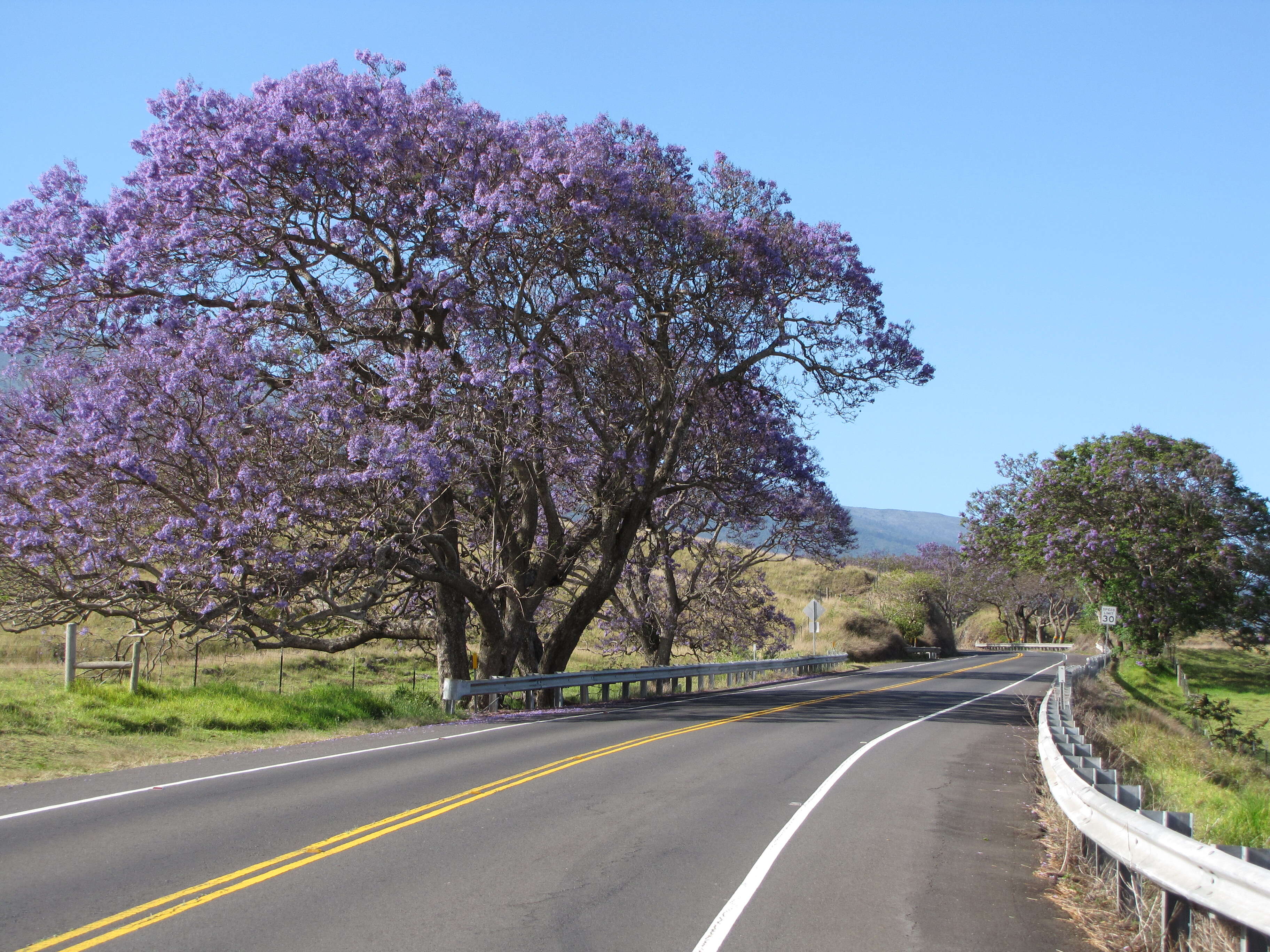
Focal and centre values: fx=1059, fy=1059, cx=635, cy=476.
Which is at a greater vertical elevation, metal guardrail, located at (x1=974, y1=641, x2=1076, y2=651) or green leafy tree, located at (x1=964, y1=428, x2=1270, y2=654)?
green leafy tree, located at (x1=964, y1=428, x2=1270, y2=654)

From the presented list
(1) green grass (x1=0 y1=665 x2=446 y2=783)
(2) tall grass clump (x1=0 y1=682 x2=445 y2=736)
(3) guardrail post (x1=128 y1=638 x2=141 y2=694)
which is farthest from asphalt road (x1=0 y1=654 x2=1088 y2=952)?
(3) guardrail post (x1=128 y1=638 x2=141 y2=694)

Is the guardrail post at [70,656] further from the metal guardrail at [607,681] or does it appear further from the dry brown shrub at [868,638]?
the dry brown shrub at [868,638]

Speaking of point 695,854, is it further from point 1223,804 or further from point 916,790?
point 1223,804

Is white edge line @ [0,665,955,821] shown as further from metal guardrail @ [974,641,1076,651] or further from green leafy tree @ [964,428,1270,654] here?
metal guardrail @ [974,641,1076,651]

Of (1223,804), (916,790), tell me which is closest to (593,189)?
(916,790)

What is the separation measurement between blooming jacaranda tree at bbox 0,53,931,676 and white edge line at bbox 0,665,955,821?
3.68 metres

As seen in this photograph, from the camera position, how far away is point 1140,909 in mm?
6566

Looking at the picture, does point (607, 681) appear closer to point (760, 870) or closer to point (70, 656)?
point (70, 656)

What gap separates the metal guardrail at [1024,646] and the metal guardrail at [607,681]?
150ft

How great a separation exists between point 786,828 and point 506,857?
9.36 feet

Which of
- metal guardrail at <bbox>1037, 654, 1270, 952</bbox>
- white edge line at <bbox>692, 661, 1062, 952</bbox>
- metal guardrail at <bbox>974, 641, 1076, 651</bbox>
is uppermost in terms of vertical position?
metal guardrail at <bbox>1037, 654, 1270, 952</bbox>

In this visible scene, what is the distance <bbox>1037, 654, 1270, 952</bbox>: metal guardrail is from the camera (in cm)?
480

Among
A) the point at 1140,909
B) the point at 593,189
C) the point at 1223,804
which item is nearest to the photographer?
the point at 1140,909

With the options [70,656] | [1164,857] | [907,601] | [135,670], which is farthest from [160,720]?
[907,601]
